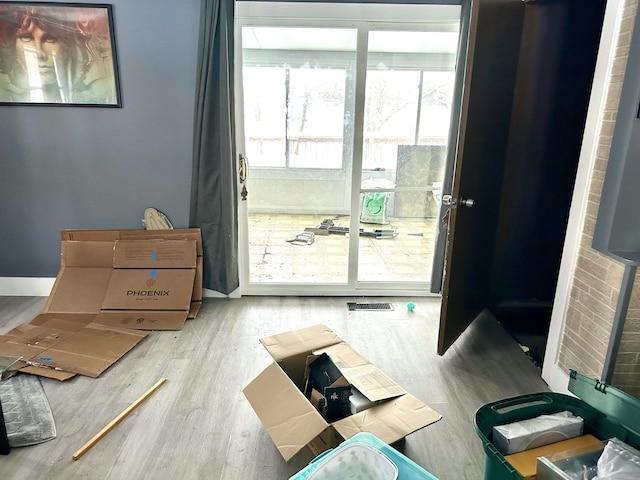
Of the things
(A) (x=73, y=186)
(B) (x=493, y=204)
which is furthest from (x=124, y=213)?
(B) (x=493, y=204)

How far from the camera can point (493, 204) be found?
9.02 ft

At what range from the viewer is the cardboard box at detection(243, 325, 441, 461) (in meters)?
1.56

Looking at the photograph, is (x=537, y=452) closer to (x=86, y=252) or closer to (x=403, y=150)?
(x=403, y=150)

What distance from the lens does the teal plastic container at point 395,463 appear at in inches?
48.9

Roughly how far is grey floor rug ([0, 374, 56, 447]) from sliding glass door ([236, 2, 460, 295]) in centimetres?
151

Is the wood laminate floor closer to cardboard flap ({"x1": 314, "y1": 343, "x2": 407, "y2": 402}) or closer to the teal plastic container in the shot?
cardboard flap ({"x1": 314, "y1": 343, "x2": 407, "y2": 402})

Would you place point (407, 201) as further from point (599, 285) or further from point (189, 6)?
point (189, 6)

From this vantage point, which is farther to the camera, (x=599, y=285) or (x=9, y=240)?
(x=9, y=240)

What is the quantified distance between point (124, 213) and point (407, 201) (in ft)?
6.98

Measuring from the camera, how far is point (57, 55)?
2832 mm

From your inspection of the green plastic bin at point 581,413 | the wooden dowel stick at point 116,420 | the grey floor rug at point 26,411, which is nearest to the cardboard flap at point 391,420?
the green plastic bin at point 581,413

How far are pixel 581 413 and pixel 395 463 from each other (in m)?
0.79

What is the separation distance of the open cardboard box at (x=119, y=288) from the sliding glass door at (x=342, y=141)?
19.1 inches

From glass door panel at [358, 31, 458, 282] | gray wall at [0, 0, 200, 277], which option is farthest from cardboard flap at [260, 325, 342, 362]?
gray wall at [0, 0, 200, 277]
